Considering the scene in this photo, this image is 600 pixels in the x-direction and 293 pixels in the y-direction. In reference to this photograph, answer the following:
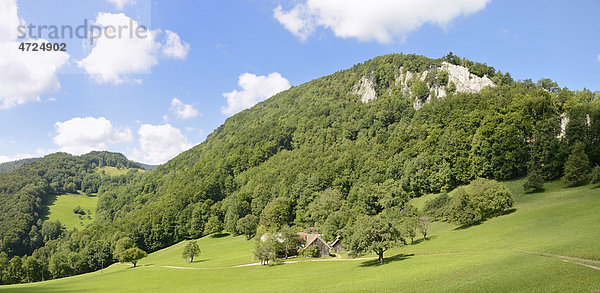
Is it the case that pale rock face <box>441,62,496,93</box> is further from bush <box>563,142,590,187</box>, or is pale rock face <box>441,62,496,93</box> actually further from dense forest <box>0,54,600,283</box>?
bush <box>563,142,590,187</box>

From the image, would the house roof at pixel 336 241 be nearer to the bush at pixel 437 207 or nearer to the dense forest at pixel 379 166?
the dense forest at pixel 379 166

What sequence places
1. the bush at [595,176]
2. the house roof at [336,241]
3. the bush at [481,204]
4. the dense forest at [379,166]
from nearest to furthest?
the bush at [595,176] < the bush at [481,204] < the house roof at [336,241] < the dense forest at [379,166]

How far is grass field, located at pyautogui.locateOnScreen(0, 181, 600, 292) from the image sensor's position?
24.3 meters

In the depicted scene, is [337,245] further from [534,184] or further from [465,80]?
[465,80]

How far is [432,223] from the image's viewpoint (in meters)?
75.9

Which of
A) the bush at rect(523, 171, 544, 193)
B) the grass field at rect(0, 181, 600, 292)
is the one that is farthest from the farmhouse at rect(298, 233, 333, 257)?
the bush at rect(523, 171, 544, 193)

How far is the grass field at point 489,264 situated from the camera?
958 inches

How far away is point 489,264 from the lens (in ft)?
105

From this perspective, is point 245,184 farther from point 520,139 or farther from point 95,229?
point 520,139

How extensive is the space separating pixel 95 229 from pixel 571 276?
178942 millimetres

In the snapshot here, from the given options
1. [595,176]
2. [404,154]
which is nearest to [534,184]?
[595,176]

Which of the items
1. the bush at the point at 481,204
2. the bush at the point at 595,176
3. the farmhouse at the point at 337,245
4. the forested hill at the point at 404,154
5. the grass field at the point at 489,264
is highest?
the forested hill at the point at 404,154

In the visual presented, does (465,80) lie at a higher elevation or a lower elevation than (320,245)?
higher

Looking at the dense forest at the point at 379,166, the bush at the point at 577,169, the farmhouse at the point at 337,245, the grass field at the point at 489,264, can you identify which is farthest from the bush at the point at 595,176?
the farmhouse at the point at 337,245
